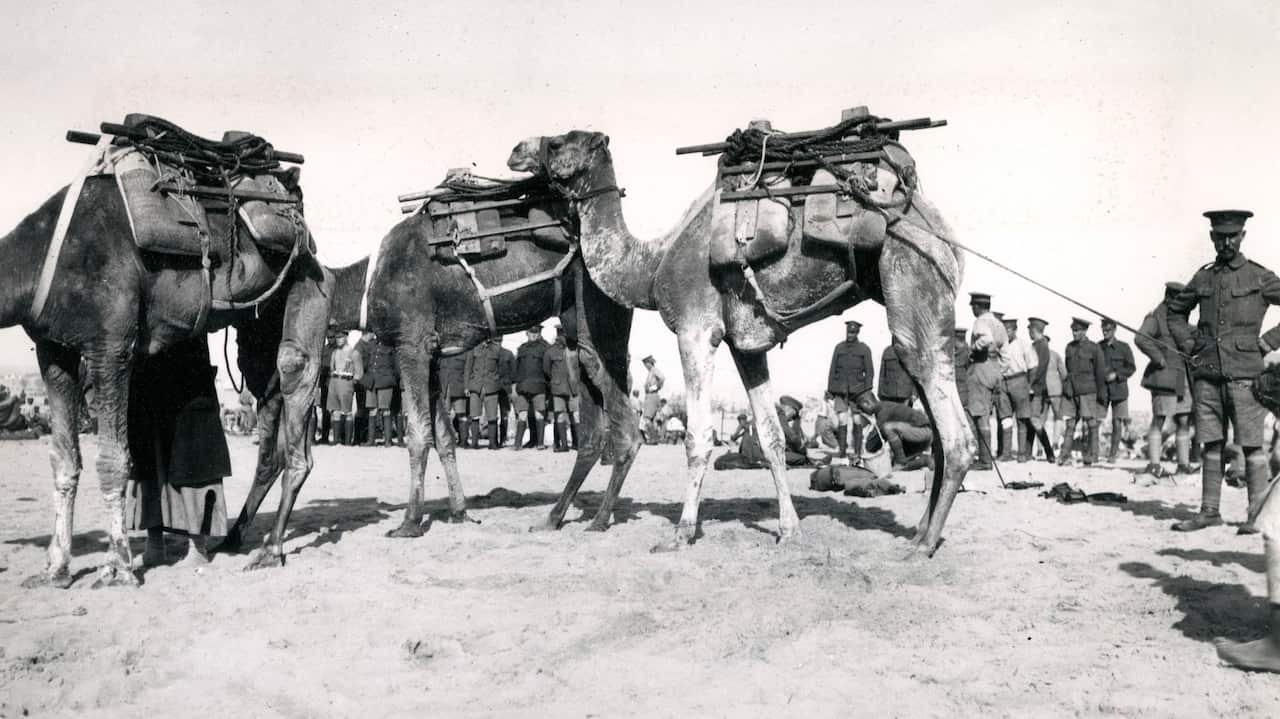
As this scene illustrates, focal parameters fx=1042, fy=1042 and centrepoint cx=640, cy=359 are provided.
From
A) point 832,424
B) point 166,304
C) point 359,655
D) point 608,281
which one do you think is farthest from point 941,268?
point 832,424

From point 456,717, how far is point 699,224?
197 inches

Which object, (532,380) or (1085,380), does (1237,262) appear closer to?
(1085,380)

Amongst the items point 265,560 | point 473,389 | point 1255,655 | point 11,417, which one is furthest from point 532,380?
point 1255,655

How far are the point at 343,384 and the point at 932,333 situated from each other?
16907mm

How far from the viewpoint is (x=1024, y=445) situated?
18.8m

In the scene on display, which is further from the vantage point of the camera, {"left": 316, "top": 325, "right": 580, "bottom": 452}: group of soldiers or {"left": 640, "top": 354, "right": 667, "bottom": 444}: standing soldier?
{"left": 640, "top": 354, "right": 667, "bottom": 444}: standing soldier

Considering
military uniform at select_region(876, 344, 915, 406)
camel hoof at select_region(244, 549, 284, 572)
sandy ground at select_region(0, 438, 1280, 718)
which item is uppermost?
military uniform at select_region(876, 344, 915, 406)

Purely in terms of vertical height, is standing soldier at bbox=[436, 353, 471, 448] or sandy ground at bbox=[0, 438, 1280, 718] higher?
standing soldier at bbox=[436, 353, 471, 448]

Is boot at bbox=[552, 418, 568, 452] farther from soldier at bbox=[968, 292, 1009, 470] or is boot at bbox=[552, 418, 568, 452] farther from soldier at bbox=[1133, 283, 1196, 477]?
soldier at bbox=[1133, 283, 1196, 477]

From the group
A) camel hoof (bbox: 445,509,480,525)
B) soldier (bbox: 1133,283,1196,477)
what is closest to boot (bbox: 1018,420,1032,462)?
soldier (bbox: 1133,283,1196,477)

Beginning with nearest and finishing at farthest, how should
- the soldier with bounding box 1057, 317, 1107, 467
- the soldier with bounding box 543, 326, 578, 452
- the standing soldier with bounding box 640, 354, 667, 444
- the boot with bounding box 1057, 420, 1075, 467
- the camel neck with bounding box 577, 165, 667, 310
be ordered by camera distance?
1. the camel neck with bounding box 577, 165, 667, 310
2. the boot with bounding box 1057, 420, 1075, 467
3. the soldier with bounding box 1057, 317, 1107, 467
4. the soldier with bounding box 543, 326, 578, 452
5. the standing soldier with bounding box 640, 354, 667, 444

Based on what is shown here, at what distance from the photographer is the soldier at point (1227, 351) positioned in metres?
8.60

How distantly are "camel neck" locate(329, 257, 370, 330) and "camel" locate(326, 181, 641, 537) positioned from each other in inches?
5.6

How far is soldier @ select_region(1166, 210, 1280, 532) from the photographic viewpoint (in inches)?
339
